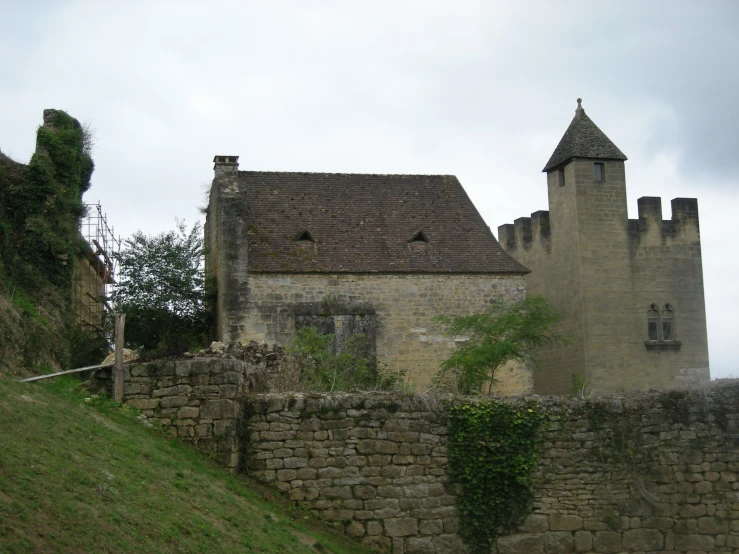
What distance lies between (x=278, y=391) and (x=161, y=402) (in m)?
1.68

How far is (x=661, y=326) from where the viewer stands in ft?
101

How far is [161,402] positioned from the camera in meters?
13.1

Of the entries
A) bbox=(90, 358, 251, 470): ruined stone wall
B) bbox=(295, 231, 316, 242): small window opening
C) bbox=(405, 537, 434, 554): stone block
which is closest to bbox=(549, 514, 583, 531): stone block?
bbox=(405, 537, 434, 554): stone block

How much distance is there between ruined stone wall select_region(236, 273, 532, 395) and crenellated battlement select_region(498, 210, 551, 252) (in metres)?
4.24

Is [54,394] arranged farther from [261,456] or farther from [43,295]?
[43,295]

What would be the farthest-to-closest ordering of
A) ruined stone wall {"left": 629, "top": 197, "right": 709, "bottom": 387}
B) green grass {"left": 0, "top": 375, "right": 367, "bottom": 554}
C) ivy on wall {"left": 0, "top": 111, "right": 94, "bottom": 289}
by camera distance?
ruined stone wall {"left": 629, "top": 197, "right": 709, "bottom": 387} < ivy on wall {"left": 0, "top": 111, "right": 94, "bottom": 289} < green grass {"left": 0, "top": 375, "right": 367, "bottom": 554}

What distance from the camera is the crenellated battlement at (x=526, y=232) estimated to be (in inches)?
1262

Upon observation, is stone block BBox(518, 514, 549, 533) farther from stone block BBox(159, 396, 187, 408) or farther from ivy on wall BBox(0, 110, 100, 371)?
ivy on wall BBox(0, 110, 100, 371)

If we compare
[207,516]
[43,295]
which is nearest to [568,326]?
[43,295]

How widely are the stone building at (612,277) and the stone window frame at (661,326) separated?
3 centimetres

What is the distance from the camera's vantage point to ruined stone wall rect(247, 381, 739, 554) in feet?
42.9

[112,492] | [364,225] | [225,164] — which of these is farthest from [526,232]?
[112,492]

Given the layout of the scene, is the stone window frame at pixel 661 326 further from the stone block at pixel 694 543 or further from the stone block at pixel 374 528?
the stone block at pixel 374 528

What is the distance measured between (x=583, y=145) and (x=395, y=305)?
851 cm
